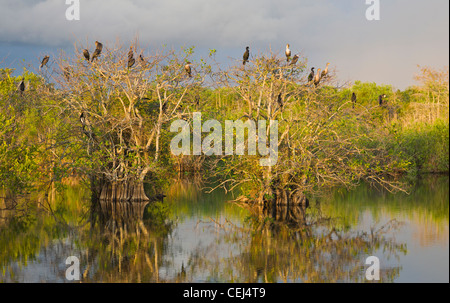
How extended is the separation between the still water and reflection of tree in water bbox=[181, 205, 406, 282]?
0.08ft

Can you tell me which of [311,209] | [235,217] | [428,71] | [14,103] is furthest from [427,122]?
[14,103]

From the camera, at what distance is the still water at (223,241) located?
40.8ft

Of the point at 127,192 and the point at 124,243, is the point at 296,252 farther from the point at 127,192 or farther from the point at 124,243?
the point at 127,192

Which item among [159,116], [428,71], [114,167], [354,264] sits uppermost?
[428,71]

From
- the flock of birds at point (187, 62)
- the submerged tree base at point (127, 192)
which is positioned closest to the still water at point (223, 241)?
the submerged tree base at point (127, 192)

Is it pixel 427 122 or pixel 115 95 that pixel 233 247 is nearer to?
pixel 115 95

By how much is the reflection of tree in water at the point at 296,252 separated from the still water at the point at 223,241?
25 mm

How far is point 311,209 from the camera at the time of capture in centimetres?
2241

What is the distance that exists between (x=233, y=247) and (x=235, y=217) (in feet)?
→ 18.0

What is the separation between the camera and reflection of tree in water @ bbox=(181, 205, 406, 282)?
40.1 feet

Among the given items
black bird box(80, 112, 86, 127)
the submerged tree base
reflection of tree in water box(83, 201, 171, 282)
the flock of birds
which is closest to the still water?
reflection of tree in water box(83, 201, 171, 282)

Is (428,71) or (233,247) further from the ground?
(428,71)

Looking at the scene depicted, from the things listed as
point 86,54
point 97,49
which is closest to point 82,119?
point 86,54

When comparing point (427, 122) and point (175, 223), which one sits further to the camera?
point (427, 122)
